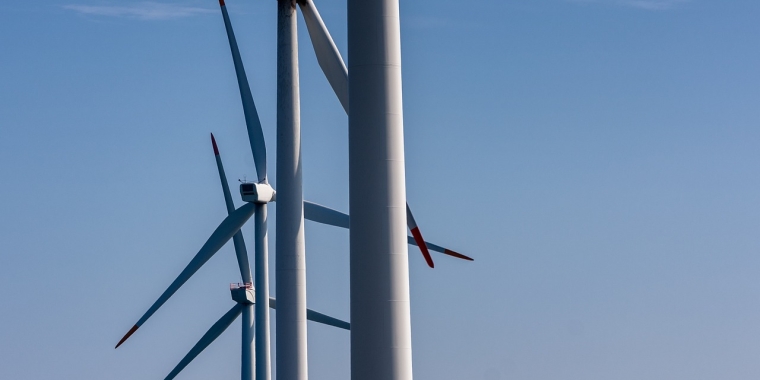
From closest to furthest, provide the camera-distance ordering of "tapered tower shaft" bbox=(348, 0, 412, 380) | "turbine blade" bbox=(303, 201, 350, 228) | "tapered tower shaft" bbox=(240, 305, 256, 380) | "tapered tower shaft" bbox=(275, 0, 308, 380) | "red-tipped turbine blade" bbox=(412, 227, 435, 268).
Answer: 1. "tapered tower shaft" bbox=(348, 0, 412, 380)
2. "red-tipped turbine blade" bbox=(412, 227, 435, 268)
3. "tapered tower shaft" bbox=(275, 0, 308, 380)
4. "turbine blade" bbox=(303, 201, 350, 228)
5. "tapered tower shaft" bbox=(240, 305, 256, 380)

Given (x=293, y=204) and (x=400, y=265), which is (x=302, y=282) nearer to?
(x=293, y=204)

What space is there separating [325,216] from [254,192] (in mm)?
5091

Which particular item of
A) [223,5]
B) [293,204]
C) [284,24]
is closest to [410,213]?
[293,204]

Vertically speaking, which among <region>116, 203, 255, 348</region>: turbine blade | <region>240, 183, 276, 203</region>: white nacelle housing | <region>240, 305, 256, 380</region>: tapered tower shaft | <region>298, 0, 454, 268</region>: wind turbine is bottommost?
<region>240, 305, 256, 380</region>: tapered tower shaft

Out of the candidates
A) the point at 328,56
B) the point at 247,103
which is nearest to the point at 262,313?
the point at 247,103

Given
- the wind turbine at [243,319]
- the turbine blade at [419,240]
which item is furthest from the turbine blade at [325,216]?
the turbine blade at [419,240]

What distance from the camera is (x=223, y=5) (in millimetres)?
62469

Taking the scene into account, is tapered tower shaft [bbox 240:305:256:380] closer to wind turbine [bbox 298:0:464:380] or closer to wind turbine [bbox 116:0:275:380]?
wind turbine [bbox 116:0:275:380]

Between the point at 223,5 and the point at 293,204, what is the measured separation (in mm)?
18802

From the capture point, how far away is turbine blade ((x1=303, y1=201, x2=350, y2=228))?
208ft

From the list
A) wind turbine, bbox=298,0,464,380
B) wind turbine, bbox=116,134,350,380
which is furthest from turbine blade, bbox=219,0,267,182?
wind turbine, bbox=298,0,464,380

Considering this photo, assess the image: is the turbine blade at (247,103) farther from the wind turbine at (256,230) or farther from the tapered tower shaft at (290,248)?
the tapered tower shaft at (290,248)

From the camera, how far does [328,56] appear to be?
45.1m

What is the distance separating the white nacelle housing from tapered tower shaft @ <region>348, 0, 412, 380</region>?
42.4m
